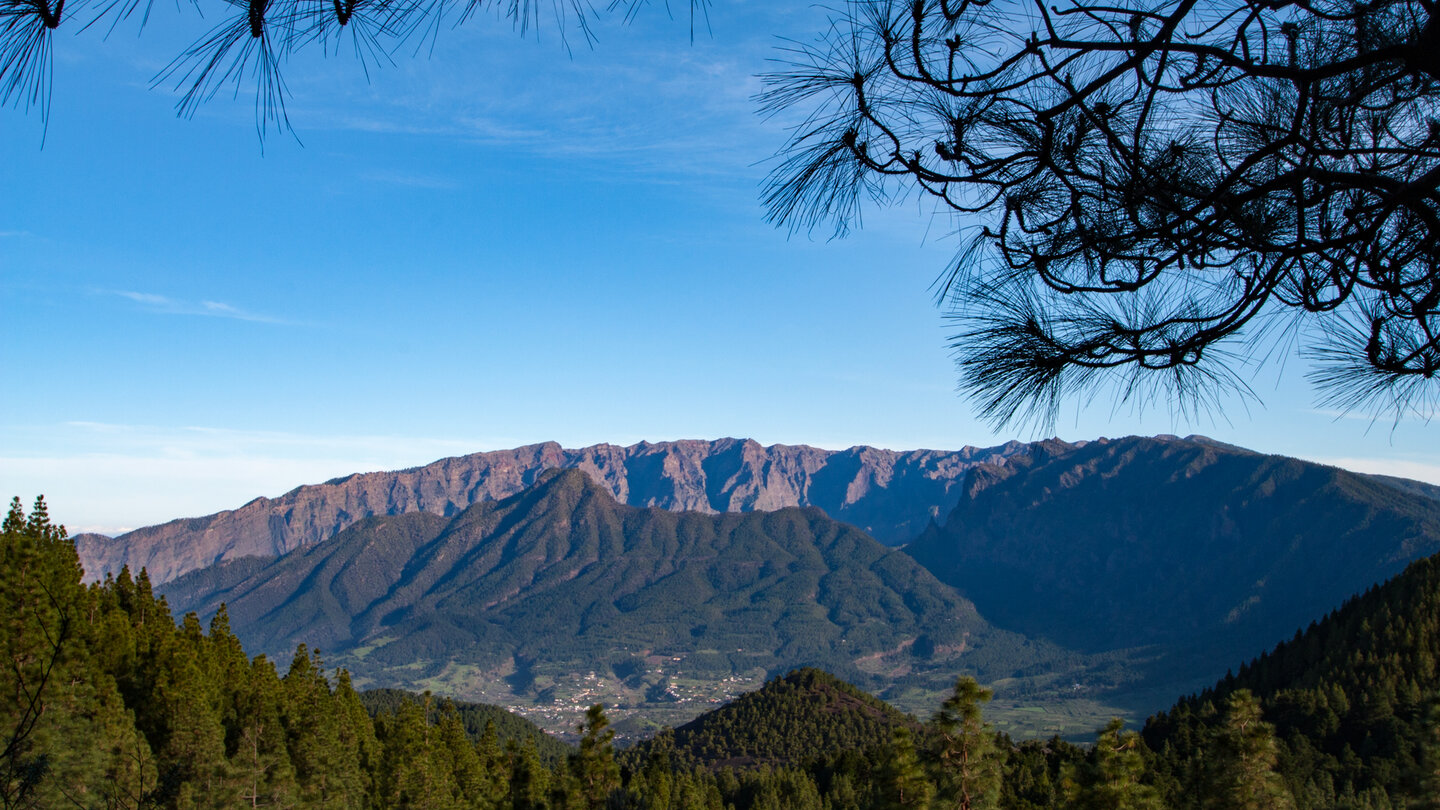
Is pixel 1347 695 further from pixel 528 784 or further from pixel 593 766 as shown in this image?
pixel 593 766

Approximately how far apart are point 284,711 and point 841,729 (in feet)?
278

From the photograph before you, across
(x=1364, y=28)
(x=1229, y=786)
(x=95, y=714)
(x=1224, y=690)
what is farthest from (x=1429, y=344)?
(x=1224, y=690)

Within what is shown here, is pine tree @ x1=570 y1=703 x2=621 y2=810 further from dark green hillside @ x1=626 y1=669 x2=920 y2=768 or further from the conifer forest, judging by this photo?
dark green hillside @ x1=626 y1=669 x2=920 y2=768

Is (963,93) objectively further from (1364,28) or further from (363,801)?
(363,801)

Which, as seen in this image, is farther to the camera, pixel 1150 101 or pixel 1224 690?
pixel 1224 690

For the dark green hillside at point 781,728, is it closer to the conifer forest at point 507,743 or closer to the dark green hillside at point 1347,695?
the conifer forest at point 507,743

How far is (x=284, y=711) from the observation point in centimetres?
3828

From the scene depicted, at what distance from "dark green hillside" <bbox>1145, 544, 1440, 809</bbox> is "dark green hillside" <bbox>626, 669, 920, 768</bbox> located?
A: 38.5 meters

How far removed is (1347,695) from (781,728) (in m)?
61.5

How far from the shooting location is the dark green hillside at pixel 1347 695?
6406 centimetres

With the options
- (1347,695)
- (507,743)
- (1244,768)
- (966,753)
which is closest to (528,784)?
(507,743)

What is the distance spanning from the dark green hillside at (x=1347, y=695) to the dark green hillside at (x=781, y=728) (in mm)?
38487

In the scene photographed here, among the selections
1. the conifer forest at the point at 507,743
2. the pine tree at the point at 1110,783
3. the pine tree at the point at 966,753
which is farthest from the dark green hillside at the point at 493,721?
the pine tree at the point at 1110,783

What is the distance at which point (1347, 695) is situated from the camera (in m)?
83.0
